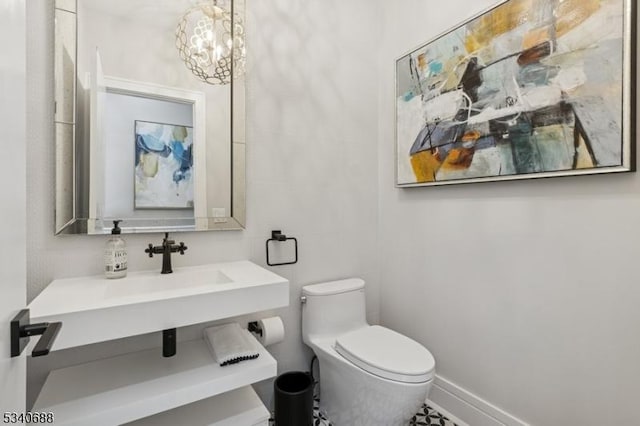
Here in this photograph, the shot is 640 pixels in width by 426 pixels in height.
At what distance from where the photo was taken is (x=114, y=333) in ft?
3.11

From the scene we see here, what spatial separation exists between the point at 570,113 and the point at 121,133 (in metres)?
1.83

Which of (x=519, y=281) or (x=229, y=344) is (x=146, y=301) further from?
(x=519, y=281)

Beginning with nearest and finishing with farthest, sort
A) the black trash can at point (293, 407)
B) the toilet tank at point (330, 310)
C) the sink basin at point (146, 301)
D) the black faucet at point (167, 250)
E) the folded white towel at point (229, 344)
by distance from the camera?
1. the sink basin at point (146, 301)
2. the folded white towel at point (229, 344)
3. the black faucet at point (167, 250)
4. the black trash can at point (293, 407)
5. the toilet tank at point (330, 310)

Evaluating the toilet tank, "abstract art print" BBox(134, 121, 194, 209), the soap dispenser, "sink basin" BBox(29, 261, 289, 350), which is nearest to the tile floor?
the toilet tank

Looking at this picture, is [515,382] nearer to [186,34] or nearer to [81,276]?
[81,276]

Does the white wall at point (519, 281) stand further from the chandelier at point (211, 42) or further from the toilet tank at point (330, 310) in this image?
the chandelier at point (211, 42)

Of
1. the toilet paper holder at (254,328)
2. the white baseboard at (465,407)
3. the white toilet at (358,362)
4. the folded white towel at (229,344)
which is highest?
the folded white towel at (229,344)

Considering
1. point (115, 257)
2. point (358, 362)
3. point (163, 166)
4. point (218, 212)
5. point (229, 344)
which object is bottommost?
point (358, 362)

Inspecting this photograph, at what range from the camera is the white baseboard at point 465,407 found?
4.86 ft

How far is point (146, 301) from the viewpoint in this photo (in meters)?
0.99

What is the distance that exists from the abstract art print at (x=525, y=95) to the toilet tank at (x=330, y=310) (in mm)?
747

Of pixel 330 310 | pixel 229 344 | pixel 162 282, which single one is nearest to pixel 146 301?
pixel 162 282

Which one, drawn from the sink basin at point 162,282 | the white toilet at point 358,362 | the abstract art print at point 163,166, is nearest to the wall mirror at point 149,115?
the abstract art print at point 163,166

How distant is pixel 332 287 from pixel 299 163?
739 mm
